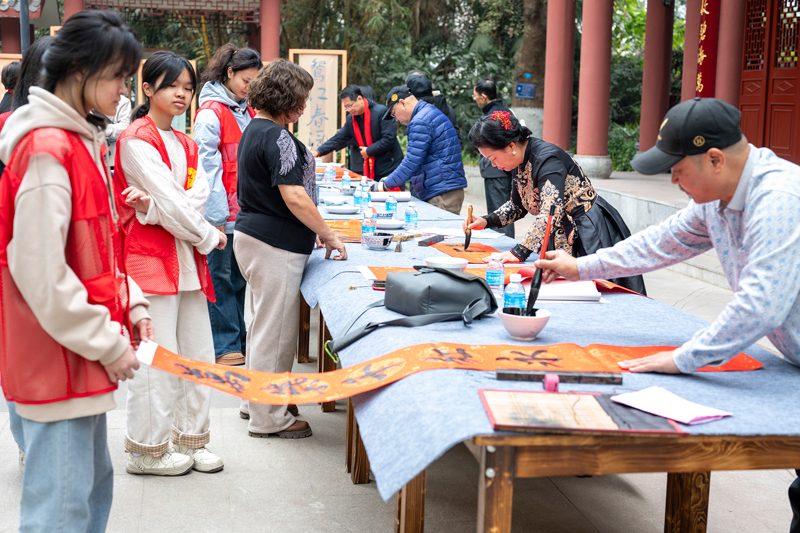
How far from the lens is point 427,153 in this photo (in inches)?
214

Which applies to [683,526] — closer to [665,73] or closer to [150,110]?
[150,110]

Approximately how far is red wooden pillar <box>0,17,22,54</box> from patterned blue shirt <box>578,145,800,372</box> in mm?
13499

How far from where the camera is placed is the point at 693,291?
237 inches

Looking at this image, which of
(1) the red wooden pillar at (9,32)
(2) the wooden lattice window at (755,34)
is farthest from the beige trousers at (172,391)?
(1) the red wooden pillar at (9,32)

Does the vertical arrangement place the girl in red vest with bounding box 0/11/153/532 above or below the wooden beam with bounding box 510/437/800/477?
above

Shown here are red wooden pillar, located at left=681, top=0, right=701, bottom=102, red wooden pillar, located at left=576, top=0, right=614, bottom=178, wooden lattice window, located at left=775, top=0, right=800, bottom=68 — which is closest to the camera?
wooden lattice window, located at left=775, top=0, right=800, bottom=68

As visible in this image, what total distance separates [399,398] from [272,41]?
10.4 meters

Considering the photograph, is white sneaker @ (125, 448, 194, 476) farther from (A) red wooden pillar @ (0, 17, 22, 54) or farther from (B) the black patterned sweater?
(A) red wooden pillar @ (0, 17, 22, 54)

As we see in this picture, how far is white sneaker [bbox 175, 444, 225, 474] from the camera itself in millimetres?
2855

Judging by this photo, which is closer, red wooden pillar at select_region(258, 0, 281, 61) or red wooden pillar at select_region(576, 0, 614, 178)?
red wooden pillar at select_region(576, 0, 614, 178)

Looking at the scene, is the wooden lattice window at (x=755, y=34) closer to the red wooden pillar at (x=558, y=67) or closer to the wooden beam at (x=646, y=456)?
the red wooden pillar at (x=558, y=67)

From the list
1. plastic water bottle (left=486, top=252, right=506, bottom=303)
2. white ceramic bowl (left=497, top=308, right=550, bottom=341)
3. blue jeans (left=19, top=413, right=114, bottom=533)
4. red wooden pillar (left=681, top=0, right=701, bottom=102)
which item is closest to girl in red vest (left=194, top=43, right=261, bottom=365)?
plastic water bottle (left=486, top=252, right=506, bottom=303)

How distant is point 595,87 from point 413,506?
888cm

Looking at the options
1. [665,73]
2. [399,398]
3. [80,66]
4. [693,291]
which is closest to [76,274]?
[80,66]
